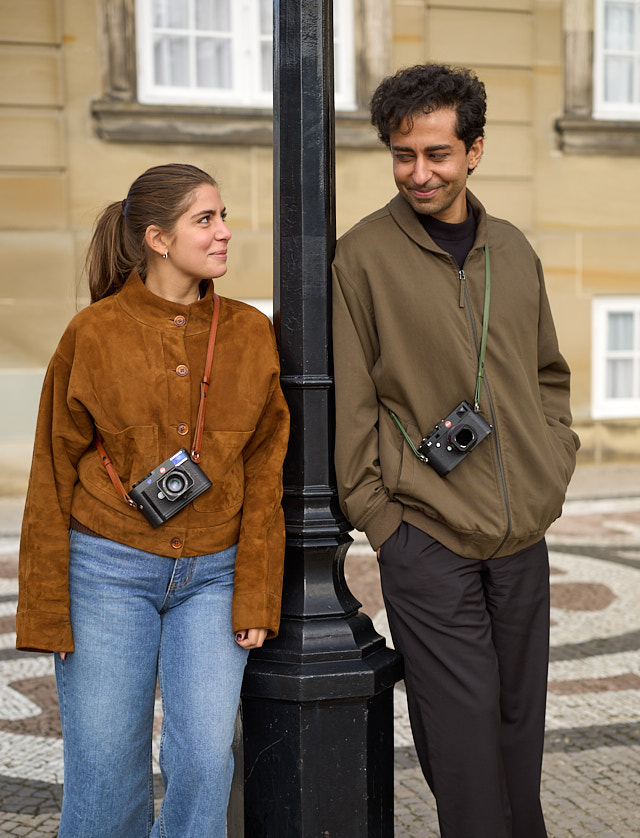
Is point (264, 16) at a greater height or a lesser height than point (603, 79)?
greater

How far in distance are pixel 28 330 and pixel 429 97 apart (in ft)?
26.3

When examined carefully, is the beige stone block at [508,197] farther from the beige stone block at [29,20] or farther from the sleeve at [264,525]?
the sleeve at [264,525]

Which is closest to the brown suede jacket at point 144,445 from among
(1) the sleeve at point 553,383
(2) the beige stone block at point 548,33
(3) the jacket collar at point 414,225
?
(3) the jacket collar at point 414,225

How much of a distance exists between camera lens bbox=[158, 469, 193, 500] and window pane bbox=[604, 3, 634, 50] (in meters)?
10.7

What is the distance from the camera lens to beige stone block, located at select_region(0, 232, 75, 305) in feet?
32.8

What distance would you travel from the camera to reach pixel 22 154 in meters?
10.0

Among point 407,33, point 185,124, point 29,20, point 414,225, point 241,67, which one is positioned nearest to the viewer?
point 414,225

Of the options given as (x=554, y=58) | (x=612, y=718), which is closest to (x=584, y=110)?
(x=554, y=58)

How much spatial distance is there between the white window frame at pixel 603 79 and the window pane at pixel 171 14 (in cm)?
429

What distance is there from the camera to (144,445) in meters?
2.51

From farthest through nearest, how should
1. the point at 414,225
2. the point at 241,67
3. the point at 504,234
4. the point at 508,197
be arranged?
the point at 508,197, the point at 241,67, the point at 504,234, the point at 414,225

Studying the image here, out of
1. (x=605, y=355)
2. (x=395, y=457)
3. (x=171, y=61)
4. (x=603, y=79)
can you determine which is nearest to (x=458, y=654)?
(x=395, y=457)

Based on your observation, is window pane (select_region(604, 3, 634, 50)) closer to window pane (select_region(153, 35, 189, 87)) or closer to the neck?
window pane (select_region(153, 35, 189, 87))

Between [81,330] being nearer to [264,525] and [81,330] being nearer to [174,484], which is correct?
[174,484]
